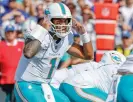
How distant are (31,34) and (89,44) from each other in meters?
0.83

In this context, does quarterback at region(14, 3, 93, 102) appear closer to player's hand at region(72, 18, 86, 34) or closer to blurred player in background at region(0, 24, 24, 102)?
player's hand at region(72, 18, 86, 34)

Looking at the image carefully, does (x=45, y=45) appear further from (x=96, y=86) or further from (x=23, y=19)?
(x=23, y=19)

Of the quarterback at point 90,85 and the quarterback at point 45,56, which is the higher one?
the quarterback at point 45,56

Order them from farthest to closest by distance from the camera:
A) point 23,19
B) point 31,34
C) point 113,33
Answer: point 23,19, point 113,33, point 31,34

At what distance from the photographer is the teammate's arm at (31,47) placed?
5598 millimetres

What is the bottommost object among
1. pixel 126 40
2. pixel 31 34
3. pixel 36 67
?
pixel 126 40

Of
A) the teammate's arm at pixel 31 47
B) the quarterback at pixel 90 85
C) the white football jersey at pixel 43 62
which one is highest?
the teammate's arm at pixel 31 47

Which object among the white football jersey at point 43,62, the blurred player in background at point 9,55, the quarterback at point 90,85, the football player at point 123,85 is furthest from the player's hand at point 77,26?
the blurred player in background at point 9,55

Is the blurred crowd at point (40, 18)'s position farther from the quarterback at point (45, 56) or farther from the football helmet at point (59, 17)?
the football helmet at point (59, 17)

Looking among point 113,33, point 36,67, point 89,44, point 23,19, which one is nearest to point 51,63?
point 36,67

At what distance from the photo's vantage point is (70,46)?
6195 millimetres

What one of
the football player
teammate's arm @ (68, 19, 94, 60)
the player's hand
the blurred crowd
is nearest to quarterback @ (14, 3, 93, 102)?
the player's hand

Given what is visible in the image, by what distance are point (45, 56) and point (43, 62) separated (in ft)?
0.25

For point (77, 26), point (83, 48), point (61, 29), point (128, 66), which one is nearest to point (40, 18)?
point (83, 48)
